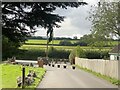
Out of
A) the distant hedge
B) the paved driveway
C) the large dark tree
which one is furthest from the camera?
the distant hedge

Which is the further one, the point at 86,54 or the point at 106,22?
the point at 86,54

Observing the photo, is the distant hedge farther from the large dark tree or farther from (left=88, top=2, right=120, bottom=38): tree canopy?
the large dark tree

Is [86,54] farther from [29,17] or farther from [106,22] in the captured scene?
[29,17]

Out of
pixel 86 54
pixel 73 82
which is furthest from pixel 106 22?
pixel 86 54

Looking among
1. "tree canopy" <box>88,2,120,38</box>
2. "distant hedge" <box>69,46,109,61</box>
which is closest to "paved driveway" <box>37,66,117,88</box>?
"tree canopy" <box>88,2,120,38</box>

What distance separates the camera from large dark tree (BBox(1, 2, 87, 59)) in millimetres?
6316

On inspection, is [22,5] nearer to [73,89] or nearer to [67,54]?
[73,89]

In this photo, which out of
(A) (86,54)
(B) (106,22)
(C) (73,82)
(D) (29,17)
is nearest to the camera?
(D) (29,17)

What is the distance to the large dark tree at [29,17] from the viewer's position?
6.32 meters

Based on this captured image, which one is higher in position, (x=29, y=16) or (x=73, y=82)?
(x=29, y=16)

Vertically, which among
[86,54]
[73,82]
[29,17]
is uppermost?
[29,17]

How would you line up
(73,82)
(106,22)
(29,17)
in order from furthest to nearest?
(106,22) < (73,82) < (29,17)

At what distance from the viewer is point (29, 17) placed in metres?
6.45

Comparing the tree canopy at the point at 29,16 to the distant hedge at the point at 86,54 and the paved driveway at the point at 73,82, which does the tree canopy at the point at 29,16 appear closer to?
the paved driveway at the point at 73,82
